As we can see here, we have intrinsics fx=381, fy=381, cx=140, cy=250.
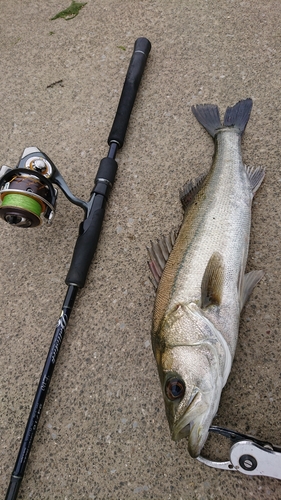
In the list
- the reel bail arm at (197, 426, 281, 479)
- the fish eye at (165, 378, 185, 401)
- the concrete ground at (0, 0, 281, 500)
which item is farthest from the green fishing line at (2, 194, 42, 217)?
the reel bail arm at (197, 426, 281, 479)

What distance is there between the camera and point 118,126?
2631 mm

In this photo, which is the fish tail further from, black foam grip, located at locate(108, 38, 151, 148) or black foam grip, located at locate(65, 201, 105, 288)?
black foam grip, located at locate(65, 201, 105, 288)

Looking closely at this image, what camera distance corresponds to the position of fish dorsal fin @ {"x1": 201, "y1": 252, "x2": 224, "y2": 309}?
1.86 m

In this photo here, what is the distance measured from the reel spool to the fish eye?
1.16m

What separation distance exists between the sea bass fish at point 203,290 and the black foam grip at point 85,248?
432 mm

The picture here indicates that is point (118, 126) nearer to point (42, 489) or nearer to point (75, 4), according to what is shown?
point (75, 4)

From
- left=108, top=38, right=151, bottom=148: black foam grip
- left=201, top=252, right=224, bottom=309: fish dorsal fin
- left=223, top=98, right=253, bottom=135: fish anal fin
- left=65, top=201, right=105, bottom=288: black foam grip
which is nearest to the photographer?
left=201, top=252, right=224, bottom=309: fish dorsal fin

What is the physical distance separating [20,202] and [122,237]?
26.9 inches

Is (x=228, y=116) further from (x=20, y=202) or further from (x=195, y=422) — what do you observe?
(x=195, y=422)

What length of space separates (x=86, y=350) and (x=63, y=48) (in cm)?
252

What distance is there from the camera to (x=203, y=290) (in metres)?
1.86

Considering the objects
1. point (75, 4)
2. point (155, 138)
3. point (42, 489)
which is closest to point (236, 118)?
point (155, 138)

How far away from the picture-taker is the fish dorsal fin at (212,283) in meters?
1.86

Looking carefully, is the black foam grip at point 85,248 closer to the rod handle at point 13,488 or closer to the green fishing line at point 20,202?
the green fishing line at point 20,202
